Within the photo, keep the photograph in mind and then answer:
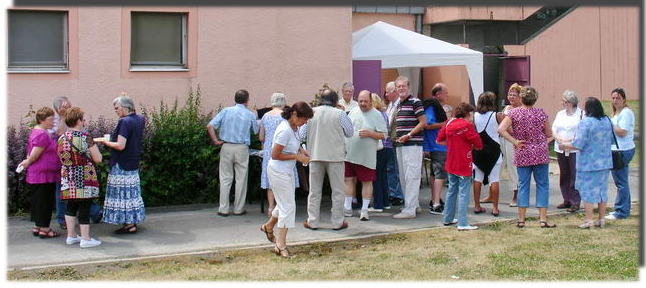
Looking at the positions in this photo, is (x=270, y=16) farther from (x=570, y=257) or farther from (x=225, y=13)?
(x=570, y=257)

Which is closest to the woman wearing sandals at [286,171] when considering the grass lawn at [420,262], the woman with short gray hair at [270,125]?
the grass lawn at [420,262]

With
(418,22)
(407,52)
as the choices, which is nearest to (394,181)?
(407,52)

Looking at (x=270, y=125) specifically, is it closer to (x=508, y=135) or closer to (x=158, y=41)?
(x=158, y=41)

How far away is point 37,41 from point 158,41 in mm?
1604

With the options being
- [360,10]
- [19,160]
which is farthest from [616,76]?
[19,160]

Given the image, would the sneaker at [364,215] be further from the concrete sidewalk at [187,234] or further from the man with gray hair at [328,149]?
the man with gray hair at [328,149]

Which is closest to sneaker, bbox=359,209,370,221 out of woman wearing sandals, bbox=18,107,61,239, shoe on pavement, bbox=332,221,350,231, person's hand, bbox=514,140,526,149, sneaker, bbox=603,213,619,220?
shoe on pavement, bbox=332,221,350,231

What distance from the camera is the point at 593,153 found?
9.59 m

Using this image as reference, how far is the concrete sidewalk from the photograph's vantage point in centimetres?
836

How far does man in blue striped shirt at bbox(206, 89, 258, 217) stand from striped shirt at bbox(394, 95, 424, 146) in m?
1.79

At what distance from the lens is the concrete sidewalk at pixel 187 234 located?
836 cm

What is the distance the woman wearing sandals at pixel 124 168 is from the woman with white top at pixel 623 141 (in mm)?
5493

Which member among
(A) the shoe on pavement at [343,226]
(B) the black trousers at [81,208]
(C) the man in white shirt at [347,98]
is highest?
(C) the man in white shirt at [347,98]

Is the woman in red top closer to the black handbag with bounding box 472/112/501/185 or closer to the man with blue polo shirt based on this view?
the man with blue polo shirt
